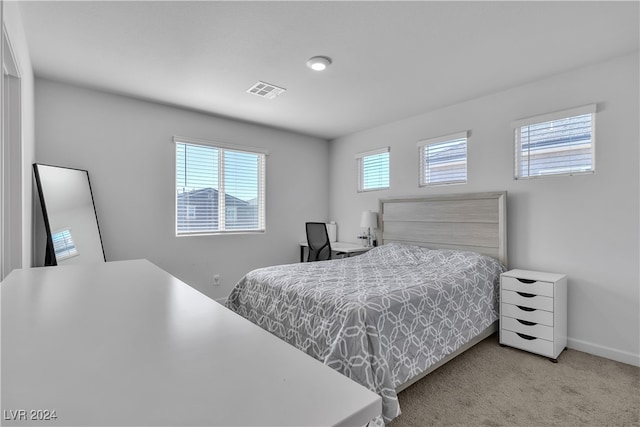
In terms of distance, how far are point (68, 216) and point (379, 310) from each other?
113 inches

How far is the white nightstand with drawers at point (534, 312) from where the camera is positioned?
2.63m

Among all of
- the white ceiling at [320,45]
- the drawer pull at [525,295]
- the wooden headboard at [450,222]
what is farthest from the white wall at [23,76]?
the drawer pull at [525,295]

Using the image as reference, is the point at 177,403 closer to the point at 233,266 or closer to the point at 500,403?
the point at 500,403

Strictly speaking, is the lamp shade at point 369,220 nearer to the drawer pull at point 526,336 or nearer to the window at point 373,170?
the window at point 373,170

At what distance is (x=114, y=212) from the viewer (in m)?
3.36

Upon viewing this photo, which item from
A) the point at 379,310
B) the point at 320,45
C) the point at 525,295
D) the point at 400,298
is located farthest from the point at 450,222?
the point at 320,45

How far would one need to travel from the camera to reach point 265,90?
322 cm

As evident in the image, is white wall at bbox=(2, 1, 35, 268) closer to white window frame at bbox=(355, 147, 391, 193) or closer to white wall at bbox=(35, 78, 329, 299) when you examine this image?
white wall at bbox=(35, 78, 329, 299)

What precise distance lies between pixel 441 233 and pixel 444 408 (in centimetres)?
205

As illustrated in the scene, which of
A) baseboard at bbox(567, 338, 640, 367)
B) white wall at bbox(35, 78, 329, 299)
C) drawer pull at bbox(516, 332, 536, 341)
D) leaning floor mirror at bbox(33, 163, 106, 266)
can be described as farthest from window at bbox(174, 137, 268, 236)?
baseboard at bbox(567, 338, 640, 367)

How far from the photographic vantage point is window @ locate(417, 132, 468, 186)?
12.0ft

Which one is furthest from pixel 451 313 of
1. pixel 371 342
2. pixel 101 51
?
pixel 101 51

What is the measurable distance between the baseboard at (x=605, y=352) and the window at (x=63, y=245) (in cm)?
458

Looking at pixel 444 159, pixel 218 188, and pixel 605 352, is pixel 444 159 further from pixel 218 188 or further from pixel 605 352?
pixel 218 188
